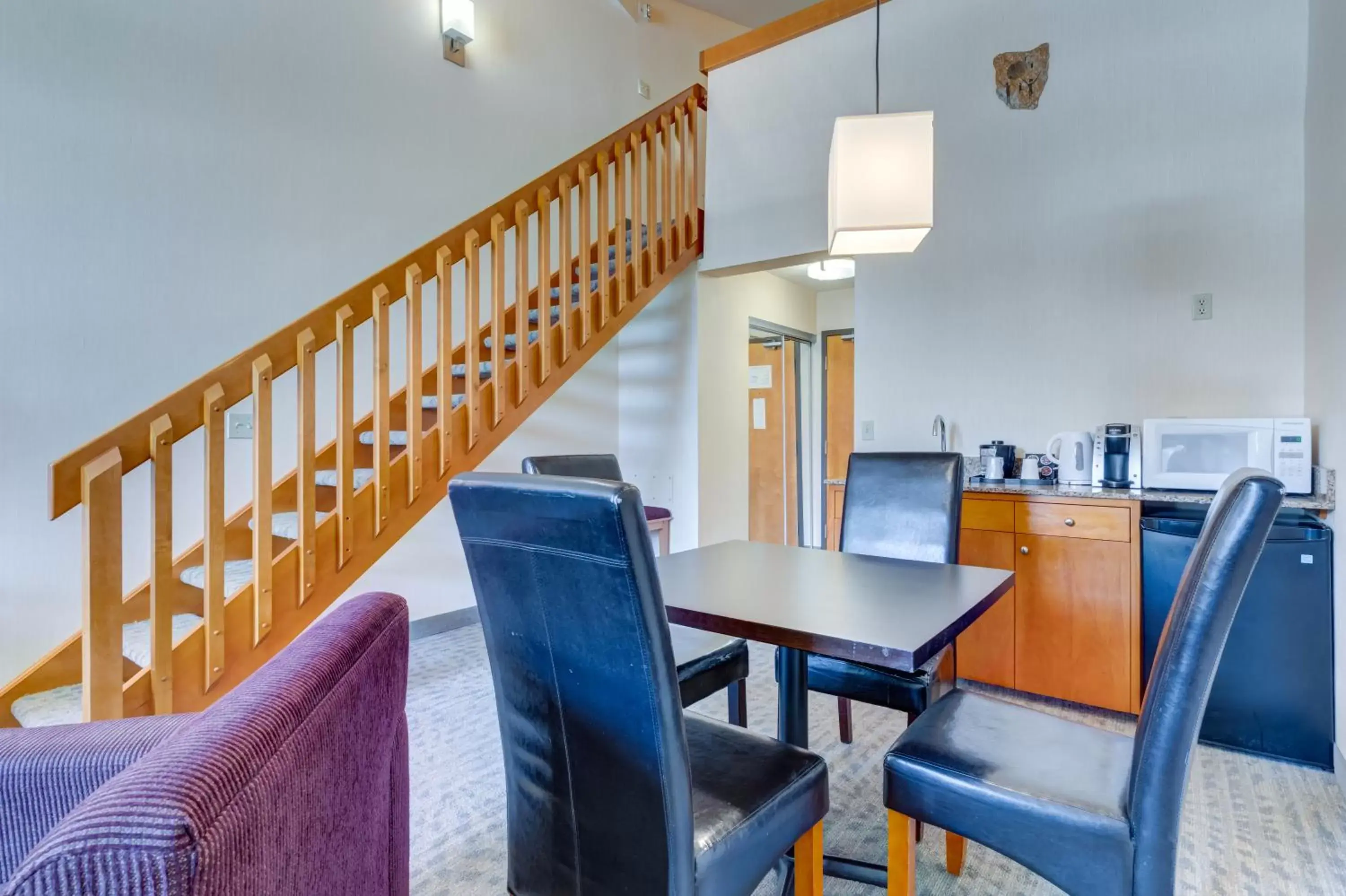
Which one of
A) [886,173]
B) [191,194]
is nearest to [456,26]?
[191,194]

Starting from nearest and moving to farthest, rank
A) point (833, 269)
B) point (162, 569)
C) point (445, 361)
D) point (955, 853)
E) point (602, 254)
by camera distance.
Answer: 1. point (955, 853)
2. point (162, 569)
3. point (445, 361)
4. point (602, 254)
5. point (833, 269)

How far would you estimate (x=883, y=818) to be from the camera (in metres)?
1.88

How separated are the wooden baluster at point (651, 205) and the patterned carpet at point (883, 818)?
96.5 inches

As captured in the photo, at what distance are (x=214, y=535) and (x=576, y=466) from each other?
3.59 ft

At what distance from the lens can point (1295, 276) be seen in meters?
2.53

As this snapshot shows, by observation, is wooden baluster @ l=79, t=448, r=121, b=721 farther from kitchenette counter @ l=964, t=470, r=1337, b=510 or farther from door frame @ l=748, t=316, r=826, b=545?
door frame @ l=748, t=316, r=826, b=545

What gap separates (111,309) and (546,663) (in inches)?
110

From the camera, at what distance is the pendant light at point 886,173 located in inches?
71.2

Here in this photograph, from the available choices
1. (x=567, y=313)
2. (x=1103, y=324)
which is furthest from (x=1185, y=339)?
(x=567, y=313)

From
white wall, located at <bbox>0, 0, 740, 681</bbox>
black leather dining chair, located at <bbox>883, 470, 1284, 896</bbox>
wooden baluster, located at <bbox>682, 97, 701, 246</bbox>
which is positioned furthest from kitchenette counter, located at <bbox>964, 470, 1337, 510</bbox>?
white wall, located at <bbox>0, 0, 740, 681</bbox>

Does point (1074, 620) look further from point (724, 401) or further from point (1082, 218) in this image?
point (724, 401)

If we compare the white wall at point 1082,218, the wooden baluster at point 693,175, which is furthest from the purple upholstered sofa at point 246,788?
the wooden baluster at point 693,175

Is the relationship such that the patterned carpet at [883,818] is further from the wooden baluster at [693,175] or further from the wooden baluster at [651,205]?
the wooden baluster at [693,175]

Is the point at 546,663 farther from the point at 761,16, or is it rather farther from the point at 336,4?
the point at 761,16
